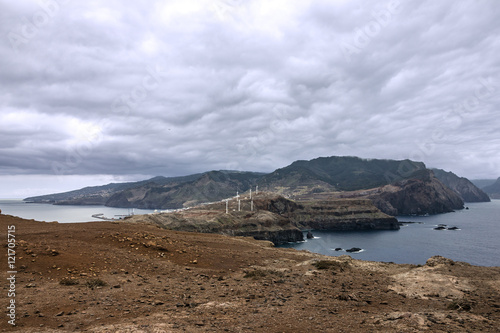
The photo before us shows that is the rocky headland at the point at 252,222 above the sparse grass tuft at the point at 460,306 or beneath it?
beneath

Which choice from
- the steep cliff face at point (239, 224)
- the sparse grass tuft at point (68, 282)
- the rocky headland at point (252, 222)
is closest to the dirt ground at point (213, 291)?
the sparse grass tuft at point (68, 282)

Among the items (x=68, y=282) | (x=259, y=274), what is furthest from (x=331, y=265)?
(x=68, y=282)

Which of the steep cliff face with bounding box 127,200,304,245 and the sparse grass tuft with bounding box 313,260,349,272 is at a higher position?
the sparse grass tuft with bounding box 313,260,349,272

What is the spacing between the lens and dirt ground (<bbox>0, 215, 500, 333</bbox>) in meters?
10.5

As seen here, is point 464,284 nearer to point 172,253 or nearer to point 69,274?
point 172,253

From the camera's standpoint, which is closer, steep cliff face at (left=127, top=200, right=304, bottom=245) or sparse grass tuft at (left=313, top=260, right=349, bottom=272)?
sparse grass tuft at (left=313, top=260, right=349, bottom=272)

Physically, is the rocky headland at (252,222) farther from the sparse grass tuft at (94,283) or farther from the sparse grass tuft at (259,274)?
the sparse grass tuft at (94,283)

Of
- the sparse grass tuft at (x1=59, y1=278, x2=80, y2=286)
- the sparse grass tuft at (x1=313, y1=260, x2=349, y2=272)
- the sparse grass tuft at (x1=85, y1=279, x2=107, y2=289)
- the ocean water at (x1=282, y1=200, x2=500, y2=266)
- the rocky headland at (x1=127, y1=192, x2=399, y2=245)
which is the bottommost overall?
the ocean water at (x1=282, y1=200, x2=500, y2=266)

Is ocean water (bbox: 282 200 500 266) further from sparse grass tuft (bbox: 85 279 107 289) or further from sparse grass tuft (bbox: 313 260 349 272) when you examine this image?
sparse grass tuft (bbox: 85 279 107 289)

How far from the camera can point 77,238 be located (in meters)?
22.5

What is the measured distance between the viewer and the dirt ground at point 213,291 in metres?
10.5

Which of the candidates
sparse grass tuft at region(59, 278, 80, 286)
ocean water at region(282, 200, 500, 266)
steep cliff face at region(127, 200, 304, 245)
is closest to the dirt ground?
sparse grass tuft at region(59, 278, 80, 286)

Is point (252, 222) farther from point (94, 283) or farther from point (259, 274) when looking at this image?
point (94, 283)

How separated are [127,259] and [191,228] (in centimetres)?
9435
